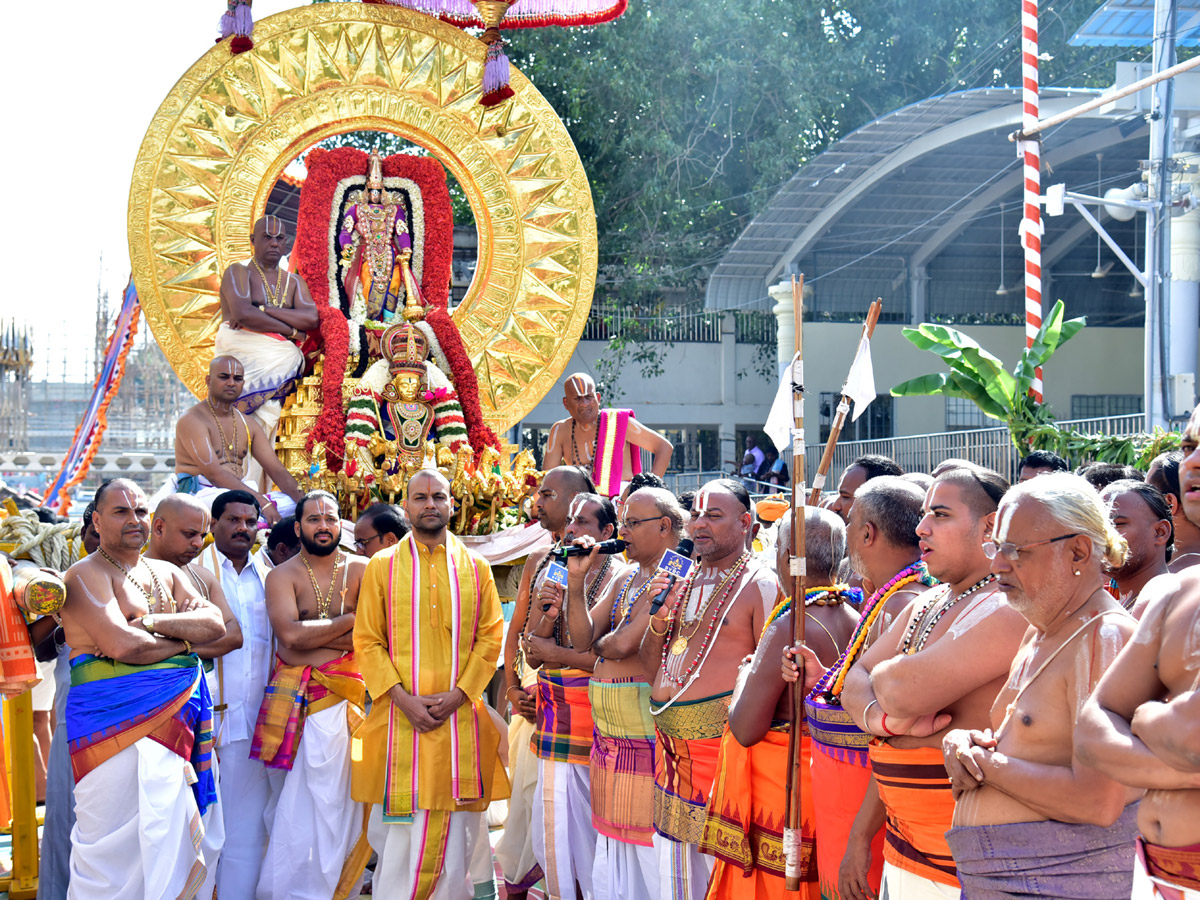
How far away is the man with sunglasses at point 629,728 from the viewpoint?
14.6ft

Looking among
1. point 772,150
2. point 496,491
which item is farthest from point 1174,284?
point 496,491

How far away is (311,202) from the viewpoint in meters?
9.37

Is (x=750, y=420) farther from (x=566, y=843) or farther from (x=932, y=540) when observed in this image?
(x=932, y=540)

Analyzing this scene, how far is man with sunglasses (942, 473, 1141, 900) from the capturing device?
2338 millimetres

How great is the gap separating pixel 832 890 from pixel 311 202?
24.4 ft

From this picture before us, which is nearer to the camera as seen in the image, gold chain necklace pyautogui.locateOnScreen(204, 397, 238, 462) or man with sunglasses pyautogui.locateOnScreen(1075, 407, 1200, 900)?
man with sunglasses pyautogui.locateOnScreen(1075, 407, 1200, 900)

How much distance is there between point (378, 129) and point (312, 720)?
5691mm

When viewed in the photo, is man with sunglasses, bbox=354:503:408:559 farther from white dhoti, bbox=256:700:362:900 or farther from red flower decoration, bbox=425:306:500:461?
red flower decoration, bbox=425:306:500:461

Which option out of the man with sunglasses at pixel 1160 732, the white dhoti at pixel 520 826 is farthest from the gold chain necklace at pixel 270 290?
the man with sunglasses at pixel 1160 732

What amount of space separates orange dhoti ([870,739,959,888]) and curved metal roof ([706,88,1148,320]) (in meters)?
11.8

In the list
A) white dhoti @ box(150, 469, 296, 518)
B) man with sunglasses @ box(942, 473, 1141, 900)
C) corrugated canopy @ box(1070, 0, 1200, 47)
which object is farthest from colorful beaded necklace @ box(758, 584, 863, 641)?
corrugated canopy @ box(1070, 0, 1200, 47)

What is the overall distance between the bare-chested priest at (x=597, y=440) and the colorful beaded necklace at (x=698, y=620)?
3.51m

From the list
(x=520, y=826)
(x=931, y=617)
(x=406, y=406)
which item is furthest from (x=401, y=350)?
(x=931, y=617)

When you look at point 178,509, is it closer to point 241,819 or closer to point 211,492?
point 241,819
